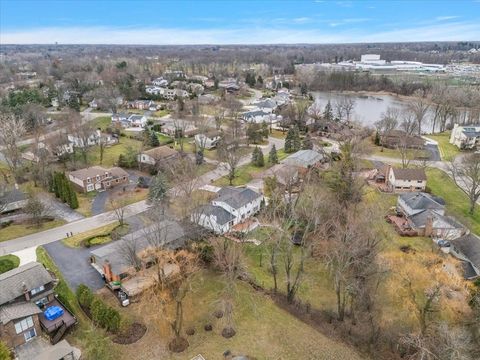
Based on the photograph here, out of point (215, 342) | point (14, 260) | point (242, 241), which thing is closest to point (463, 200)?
point (242, 241)

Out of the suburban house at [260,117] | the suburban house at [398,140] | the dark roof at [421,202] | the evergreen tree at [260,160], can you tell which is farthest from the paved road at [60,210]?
the suburban house at [398,140]

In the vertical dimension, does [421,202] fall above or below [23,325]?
above

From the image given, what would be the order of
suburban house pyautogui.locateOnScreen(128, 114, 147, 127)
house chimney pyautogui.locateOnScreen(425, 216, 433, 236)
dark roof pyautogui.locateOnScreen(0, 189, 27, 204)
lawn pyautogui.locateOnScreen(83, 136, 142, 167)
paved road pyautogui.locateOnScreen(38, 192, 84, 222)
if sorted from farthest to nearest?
suburban house pyautogui.locateOnScreen(128, 114, 147, 127) → lawn pyautogui.locateOnScreen(83, 136, 142, 167) → paved road pyautogui.locateOnScreen(38, 192, 84, 222) → dark roof pyautogui.locateOnScreen(0, 189, 27, 204) → house chimney pyautogui.locateOnScreen(425, 216, 433, 236)

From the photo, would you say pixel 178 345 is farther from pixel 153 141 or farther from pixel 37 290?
pixel 153 141

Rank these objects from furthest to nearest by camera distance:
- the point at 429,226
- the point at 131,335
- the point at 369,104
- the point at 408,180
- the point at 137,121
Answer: the point at 369,104
the point at 137,121
the point at 408,180
the point at 429,226
the point at 131,335

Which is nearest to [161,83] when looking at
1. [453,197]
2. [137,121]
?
[137,121]

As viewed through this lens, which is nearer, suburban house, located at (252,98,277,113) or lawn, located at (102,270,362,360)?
lawn, located at (102,270,362,360)

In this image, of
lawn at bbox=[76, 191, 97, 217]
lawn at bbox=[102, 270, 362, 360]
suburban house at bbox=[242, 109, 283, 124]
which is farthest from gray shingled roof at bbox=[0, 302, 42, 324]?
suburban house at bbox=[242, 109, 283, 124]

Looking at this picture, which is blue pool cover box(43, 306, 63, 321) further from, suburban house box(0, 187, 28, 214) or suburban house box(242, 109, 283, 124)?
suburban house box(242, 109, 283, 124)

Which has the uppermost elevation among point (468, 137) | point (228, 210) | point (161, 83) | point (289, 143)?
point (161, 83)
